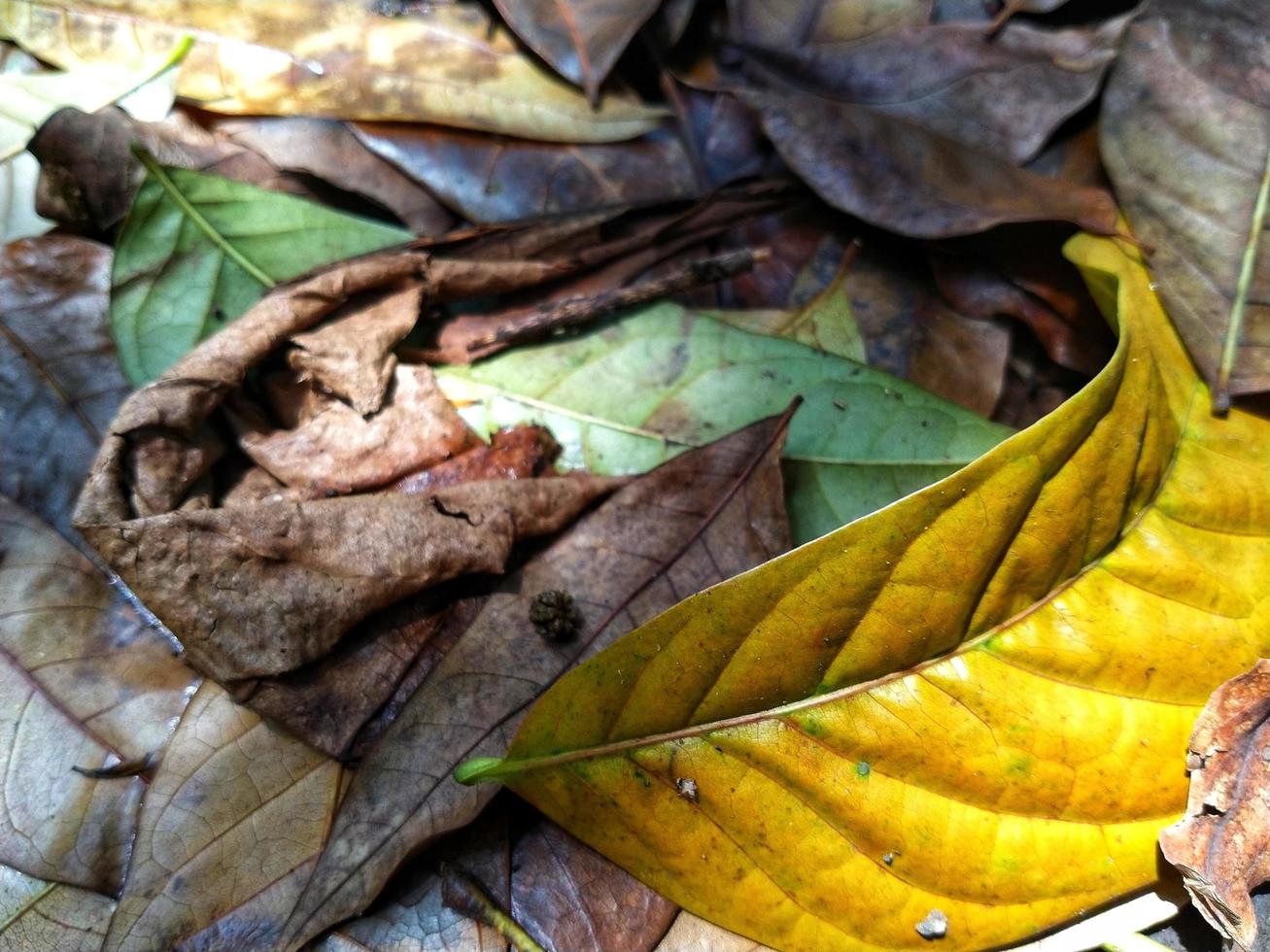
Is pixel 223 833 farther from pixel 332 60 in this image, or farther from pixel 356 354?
pixel 332 60

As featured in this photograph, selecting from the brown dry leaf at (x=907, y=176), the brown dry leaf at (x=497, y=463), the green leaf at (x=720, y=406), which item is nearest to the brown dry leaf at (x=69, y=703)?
the brown dry leaf at (x=497, y=463)

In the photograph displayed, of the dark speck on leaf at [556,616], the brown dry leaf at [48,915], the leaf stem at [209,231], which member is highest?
the leaf stem at [209,231]

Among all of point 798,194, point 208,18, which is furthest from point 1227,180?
point 208,18

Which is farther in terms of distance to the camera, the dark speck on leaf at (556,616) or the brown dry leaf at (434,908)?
the dark speck on leaf at (556,616)

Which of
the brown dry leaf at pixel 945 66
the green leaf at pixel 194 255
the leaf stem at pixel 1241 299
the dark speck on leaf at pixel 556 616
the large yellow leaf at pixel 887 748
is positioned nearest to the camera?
the large yellow leaf at pixel 887 748

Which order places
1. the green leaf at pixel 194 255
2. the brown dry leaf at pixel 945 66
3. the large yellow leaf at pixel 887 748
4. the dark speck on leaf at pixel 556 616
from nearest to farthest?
the large yellow leaf at pixel 887 748, the dark speck on leaf at pixel 556 616, the green leaf at pixel 194 255, the brown dry leaf at pixel 945 66

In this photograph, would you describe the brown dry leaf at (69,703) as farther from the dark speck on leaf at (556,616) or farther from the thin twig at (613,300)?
the thin twig at (613,300)

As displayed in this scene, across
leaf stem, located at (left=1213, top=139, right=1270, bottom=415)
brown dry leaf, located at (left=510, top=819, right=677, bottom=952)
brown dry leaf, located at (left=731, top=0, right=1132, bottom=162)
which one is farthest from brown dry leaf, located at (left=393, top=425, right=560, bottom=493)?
leaf stem, located at (left=1213, top=139, right=1270, bottom=415)

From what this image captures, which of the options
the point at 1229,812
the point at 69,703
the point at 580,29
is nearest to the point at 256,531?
the point at 69,703
